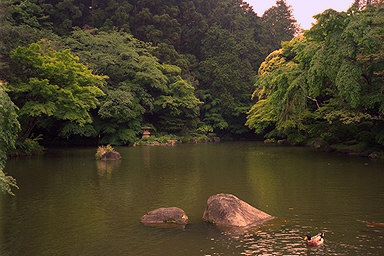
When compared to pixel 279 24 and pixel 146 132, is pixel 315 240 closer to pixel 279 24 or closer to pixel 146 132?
pixel 146 132

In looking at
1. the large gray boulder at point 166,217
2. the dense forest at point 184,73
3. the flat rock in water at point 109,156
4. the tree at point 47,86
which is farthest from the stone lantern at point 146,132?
the large gray boulder at point 166,217

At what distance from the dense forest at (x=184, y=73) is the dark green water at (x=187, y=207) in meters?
2.15

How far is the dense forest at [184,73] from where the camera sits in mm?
24203

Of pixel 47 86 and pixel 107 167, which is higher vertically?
pixel 47 86

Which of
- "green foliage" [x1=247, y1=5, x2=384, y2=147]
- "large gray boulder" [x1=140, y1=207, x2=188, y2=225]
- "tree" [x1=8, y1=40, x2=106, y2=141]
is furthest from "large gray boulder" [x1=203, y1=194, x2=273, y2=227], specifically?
"tree" [x1=8, y1=40, x2=106, y2=141]

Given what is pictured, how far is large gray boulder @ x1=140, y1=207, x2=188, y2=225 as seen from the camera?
1105 centimetres

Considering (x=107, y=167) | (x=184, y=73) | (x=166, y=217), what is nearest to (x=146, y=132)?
(x=184, y=73)

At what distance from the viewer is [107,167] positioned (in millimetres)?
22812

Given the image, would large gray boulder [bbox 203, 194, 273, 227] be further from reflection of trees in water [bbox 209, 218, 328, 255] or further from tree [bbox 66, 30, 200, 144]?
tree [bbox 66, 30, 200, 144]

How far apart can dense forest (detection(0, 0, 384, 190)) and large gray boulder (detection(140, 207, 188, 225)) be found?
153 inches

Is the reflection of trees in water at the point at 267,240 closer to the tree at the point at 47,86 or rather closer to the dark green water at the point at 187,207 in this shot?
the dark green water at the point at 187,207

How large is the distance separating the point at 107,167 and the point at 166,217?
Answer: 40.6ft

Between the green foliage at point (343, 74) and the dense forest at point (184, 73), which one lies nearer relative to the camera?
the green foliage at point (343, 74)

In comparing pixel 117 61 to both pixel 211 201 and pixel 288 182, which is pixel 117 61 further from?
pixel 211 201
